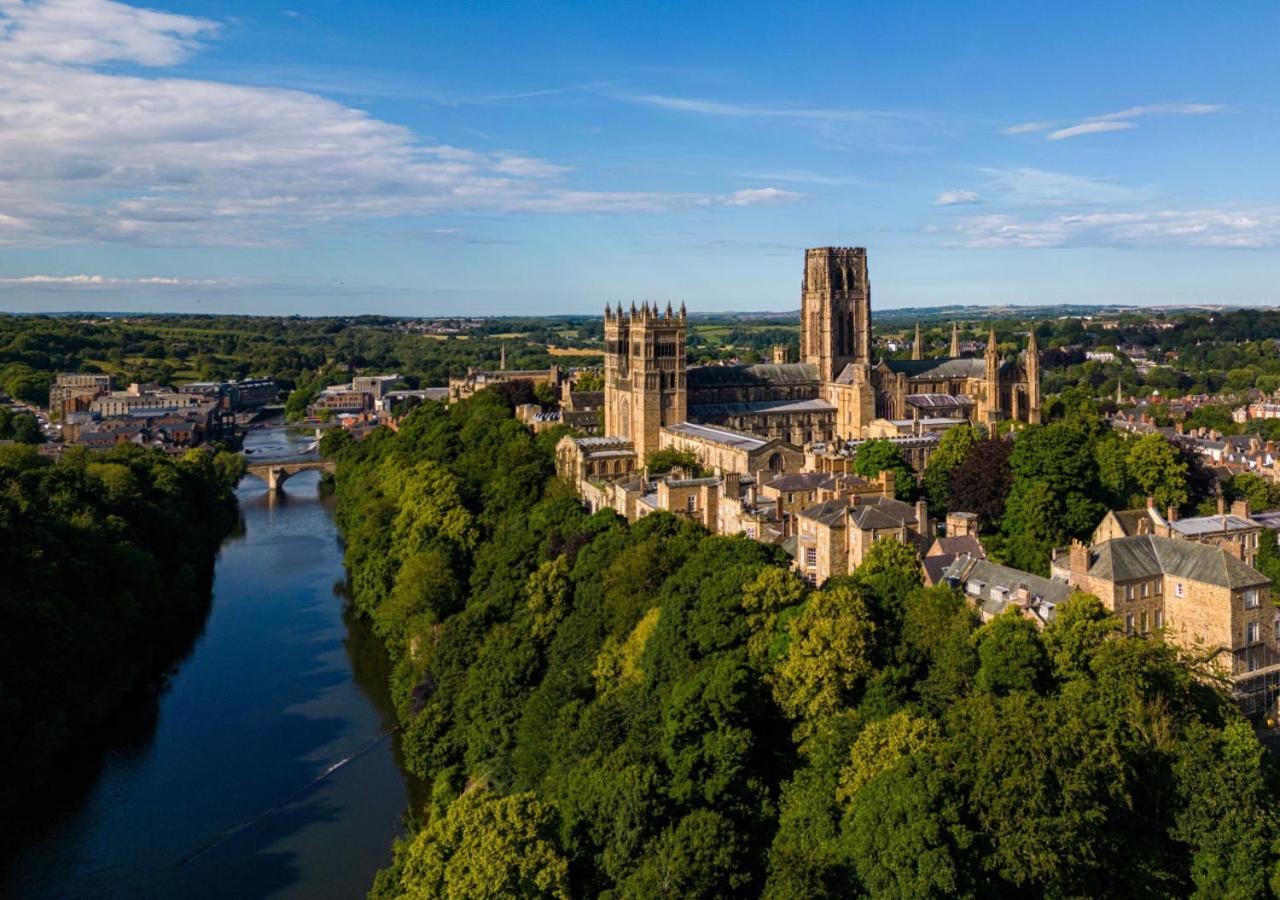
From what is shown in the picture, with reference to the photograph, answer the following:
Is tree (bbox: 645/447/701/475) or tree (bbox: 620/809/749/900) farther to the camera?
tree (bbox: 645/447/701/475)

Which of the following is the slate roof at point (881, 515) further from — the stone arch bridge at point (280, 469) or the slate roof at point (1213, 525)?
the stone arch bridge at point (280, 469)

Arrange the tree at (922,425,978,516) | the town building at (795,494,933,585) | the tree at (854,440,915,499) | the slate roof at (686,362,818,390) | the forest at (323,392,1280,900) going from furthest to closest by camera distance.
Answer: the slate roof at (686,362,818,390) → the tree at (854,440,915,499) → the tree at (922,425,978,516) → the town building at (795,494,933,585) → the forest at (323,392,1280,900)

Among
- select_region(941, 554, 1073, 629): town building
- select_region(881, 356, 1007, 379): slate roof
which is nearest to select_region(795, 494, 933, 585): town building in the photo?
select_region(941, 554, 1073, 629): town building

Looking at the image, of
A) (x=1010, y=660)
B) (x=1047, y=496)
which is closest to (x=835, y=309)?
(x=1047, y=496)

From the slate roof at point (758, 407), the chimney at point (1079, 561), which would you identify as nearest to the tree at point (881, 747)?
the chimney at point (1079, 561)

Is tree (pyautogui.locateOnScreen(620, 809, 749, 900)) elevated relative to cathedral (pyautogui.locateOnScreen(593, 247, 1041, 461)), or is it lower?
lower

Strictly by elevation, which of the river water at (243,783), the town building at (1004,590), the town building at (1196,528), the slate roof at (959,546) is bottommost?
the river water at (243,783)

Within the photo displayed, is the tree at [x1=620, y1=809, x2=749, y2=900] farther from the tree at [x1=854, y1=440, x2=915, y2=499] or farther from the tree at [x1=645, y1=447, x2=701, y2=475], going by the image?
the tree at [x1=645, y1=447, x2=701, y2=475]

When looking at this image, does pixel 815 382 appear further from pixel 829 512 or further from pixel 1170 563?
pixel 1170 563
